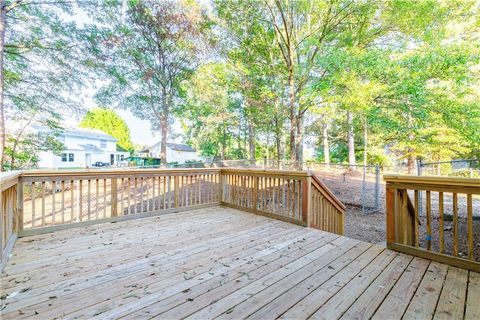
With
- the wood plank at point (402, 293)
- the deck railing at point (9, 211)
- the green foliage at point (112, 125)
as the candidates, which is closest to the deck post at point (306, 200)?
the wood plank at point (402, 293)

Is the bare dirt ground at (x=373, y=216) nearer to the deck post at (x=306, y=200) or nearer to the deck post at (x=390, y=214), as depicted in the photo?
the deck post at (x=390, y=214)

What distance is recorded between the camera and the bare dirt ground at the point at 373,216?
436 cm

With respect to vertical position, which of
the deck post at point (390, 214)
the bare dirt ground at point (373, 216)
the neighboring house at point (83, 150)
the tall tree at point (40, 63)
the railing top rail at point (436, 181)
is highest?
the tall tree at point (40, 63)

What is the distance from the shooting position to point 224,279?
200cm

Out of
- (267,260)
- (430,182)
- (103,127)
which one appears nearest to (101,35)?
(267,260)

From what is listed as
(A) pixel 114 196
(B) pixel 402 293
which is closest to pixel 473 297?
(B) pixel 402 293

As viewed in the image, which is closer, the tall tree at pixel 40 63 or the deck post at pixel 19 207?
the deck post at pixel 19 207

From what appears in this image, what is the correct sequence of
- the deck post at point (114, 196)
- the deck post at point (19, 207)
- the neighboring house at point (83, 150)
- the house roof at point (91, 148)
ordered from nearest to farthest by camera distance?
1. the deck post at point (19, 207)
2. the deck post at point (114, 196)
3. the neighboring house at point (83, 150)
4. the house roof at point (91, 148)

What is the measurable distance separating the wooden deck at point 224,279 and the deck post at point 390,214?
7.8 inches

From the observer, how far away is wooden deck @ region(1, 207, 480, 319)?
62.9 inches

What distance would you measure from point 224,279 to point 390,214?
6.54 feet

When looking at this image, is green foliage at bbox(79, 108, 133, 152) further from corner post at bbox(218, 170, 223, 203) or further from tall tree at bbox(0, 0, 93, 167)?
corner post at bbox(218, 170, 223, 203)

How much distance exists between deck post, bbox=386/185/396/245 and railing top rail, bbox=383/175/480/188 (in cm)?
13

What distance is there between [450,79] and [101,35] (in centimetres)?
1172
